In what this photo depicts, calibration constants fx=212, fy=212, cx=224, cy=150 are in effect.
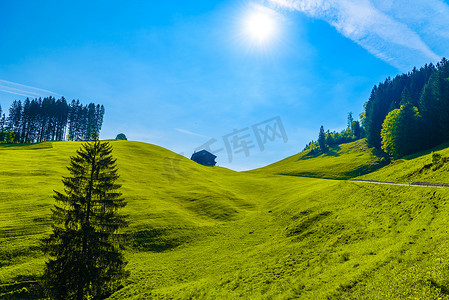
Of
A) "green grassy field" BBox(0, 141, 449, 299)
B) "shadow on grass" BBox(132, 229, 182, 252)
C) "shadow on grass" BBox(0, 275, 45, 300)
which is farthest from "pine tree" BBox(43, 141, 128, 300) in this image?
Result: "shadow on grass" BBox(132, 229, 182, 252)

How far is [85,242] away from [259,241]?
75.4 ft

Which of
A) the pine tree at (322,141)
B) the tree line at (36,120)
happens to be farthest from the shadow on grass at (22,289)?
the pine tree at (322,141)

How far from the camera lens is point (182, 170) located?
8275 centimetres

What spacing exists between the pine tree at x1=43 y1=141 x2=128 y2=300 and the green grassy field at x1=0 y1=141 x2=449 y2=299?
3.39m

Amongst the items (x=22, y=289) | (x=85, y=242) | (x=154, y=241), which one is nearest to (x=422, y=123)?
(x=154, y=241)

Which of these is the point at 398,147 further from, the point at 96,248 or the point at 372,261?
the point at 96,248

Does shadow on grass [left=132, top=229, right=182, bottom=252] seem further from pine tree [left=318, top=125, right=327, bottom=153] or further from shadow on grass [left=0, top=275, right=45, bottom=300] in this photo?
pine tree [left=318, top=125, right=327, bottom=153]

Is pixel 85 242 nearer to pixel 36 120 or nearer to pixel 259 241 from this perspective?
pixel 259 241

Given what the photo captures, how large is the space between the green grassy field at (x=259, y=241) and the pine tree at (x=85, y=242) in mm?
3389

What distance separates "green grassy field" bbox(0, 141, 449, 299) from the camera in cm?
1322

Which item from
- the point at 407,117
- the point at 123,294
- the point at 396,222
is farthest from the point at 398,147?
the point at 123,294

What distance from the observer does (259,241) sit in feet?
107

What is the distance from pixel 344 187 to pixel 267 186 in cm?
3441

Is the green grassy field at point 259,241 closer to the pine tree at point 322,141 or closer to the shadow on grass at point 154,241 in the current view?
the shadow on grass at point 154,241
